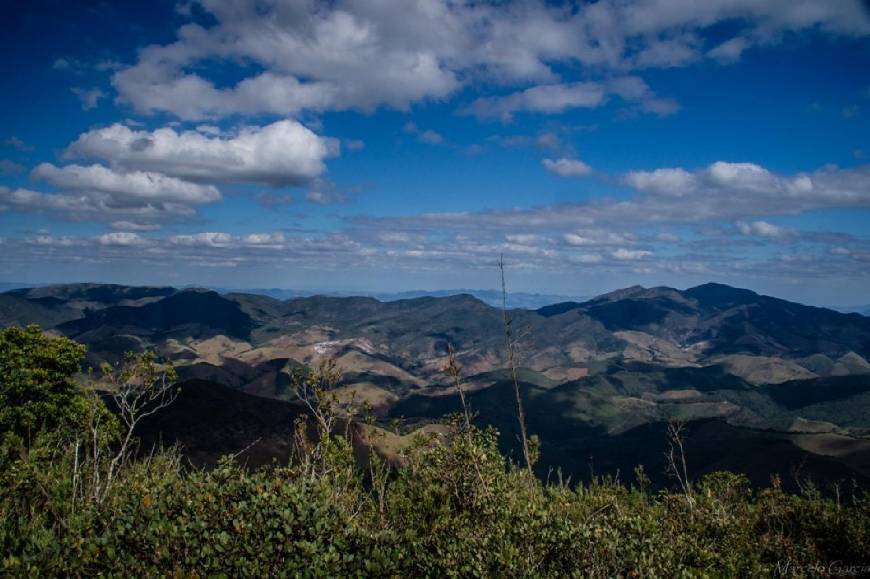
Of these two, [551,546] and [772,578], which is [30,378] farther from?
[772,578]

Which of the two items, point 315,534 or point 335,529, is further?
point 335,529

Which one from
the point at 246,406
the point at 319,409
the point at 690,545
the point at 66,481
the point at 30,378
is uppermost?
the point at 319,409

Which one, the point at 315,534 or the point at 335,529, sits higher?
the point at 315,534

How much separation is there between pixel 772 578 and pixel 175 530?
1792cm

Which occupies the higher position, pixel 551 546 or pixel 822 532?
pixel 551 546

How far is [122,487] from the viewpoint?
1480 centimetres

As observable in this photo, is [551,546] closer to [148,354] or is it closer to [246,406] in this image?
[148,354]

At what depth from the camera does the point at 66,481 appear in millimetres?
15594

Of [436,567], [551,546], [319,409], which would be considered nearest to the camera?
[436,567]

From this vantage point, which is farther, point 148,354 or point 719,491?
point 719,491

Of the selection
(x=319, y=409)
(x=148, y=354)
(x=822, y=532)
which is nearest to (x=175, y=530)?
(x=319, y=409)

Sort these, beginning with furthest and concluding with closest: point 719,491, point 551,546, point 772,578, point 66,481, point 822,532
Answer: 1. point 719,491
2. point 822,532
3. point 772,578
4. point 66,481
5. point 551,546

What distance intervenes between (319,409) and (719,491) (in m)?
31.0

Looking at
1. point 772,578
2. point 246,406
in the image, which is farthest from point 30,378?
point 246,406
